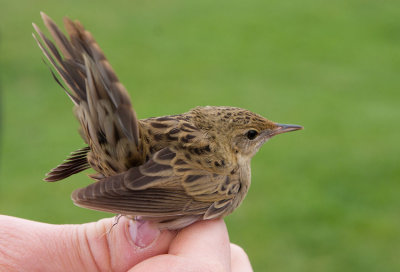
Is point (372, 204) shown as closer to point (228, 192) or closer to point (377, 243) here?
point (377, 243)

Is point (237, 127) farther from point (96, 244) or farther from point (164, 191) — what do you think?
point (96, 244)

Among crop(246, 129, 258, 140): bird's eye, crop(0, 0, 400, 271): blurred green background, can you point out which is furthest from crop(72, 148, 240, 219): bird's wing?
crop(0, 0, 400, 271): blurred green background

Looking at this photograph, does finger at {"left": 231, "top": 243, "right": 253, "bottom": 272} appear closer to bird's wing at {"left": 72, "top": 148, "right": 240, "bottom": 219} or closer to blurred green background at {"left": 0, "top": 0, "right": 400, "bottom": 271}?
bird's wing at {"left": 72, "top": 148, "right": 240, "bottom": 219}

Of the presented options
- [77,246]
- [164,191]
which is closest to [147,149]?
[164,191]

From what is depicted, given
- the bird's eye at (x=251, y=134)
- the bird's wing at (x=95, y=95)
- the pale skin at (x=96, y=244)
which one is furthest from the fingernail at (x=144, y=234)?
the bird's eye at (x=251, y=134)

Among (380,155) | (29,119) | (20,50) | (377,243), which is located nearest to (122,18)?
(20,50)
